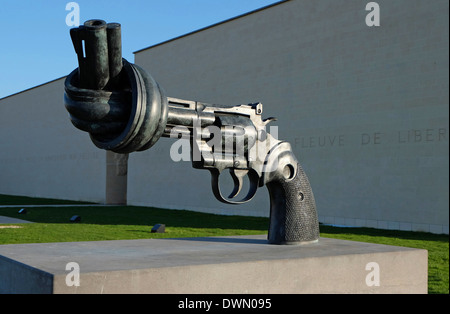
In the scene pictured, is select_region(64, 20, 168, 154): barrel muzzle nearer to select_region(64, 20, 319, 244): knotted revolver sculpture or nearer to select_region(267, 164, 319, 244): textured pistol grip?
select_region(64, 20, 319, 244): knotted revolver sculpture

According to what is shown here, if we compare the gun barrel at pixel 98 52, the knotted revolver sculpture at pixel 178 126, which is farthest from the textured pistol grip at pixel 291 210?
the gun barrel at pixel 98 52

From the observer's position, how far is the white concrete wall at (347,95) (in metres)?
10.1

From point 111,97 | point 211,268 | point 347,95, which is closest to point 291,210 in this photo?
point 211,268

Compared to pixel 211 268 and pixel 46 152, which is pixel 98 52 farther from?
pixel 46 152

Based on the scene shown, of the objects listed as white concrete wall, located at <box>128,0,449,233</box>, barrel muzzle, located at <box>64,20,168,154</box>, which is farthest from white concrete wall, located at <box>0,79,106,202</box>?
barrel muzzle, located at <box>64,20,168,154</box>

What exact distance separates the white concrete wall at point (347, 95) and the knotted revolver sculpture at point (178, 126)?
5323mm

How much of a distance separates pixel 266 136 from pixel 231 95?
451 inches

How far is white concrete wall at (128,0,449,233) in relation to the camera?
10055mm

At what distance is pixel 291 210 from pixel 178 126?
1.10m

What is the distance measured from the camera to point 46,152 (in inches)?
966

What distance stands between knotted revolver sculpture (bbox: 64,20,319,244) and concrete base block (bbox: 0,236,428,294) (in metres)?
0.32

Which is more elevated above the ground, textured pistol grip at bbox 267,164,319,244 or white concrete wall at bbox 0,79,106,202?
white concrete wall at bbox 0,79,106,202

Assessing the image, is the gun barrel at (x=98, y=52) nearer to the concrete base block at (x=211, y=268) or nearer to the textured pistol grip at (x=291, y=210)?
the concrete base block at (x=211, y=268)
